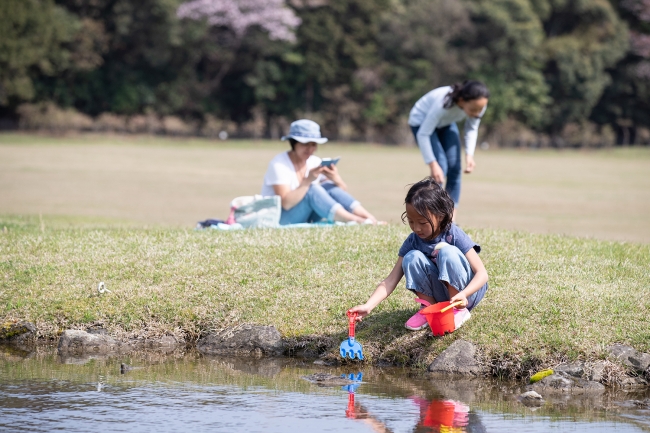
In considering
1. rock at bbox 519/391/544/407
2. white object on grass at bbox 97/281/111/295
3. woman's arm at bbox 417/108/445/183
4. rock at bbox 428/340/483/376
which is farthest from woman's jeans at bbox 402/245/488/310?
woman's arm at bbox 417/108/445/183

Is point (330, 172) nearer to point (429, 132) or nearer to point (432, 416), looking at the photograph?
point (429, 132)

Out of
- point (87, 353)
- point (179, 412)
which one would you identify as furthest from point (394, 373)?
point (87, 353)

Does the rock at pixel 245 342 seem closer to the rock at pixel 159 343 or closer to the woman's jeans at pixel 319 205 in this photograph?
the rock at pixel 159 343

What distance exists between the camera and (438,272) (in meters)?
6.24

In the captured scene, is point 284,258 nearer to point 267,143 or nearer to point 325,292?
point 325,292

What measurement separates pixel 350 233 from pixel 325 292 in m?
1.93

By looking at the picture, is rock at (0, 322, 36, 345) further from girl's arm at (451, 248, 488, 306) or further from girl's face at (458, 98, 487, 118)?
girl's face at (458, 98, 487, 118)

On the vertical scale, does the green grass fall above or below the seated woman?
below

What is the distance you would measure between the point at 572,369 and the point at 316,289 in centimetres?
226

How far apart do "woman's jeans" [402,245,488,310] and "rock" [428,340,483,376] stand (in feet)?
1.21

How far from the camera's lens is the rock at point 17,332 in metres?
7.17

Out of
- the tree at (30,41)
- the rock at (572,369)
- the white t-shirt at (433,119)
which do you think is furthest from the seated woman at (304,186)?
the tree at (30,41)

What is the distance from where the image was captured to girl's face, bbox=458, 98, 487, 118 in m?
9.86

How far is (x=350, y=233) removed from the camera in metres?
9.20
